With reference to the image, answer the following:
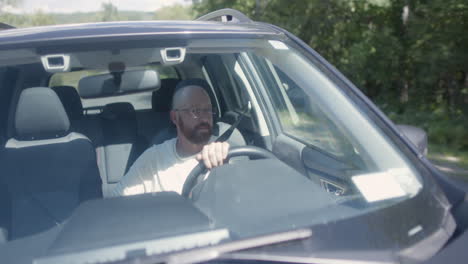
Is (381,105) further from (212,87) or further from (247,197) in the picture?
(247,197)

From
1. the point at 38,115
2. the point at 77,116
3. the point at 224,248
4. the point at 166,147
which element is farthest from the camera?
the point at 77,116

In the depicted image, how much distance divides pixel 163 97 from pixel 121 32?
2014mm

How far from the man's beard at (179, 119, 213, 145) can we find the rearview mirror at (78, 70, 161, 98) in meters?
0.31

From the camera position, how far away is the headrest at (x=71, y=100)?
3.70 m

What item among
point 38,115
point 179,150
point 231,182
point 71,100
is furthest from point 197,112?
point 71,100

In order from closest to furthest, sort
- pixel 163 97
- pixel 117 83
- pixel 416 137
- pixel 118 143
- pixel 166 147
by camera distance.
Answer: pixel 416 137
pixel 117 83
pixel 166 147
pixel 118 143
pixel 163 97

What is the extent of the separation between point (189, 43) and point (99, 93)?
3.05 feet

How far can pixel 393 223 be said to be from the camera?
1.60m

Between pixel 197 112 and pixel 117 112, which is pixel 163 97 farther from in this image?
pixel 197 112

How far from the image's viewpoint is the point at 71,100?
3732 mm

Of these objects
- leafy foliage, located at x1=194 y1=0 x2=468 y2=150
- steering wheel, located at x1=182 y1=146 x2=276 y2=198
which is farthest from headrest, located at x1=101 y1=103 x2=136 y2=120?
leafy foliage, located at x1=194 y1=0 x2=468 y2=150

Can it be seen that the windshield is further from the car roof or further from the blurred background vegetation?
the blurred background vegetation

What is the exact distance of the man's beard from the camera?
2924 mm

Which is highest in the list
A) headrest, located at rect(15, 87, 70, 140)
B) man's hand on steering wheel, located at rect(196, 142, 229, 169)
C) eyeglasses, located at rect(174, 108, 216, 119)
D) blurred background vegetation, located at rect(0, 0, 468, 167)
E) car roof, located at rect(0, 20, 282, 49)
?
car roof, located at rect(0, 20, 282, 49)
